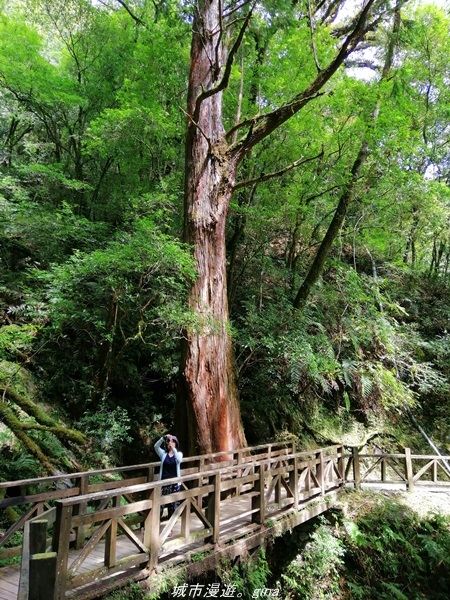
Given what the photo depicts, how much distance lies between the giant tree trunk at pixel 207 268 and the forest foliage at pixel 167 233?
17.0 inches

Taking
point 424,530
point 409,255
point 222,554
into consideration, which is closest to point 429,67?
point 409,255

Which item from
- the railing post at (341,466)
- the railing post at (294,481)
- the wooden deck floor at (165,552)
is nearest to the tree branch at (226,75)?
the railing post at (294,481)

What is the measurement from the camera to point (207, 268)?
7.50 m

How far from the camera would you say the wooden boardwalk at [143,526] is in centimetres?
306

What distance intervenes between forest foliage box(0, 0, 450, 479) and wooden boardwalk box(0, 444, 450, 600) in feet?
4.83

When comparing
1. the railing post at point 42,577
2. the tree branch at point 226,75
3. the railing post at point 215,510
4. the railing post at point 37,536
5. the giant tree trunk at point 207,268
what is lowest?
the railing post at point 215,510

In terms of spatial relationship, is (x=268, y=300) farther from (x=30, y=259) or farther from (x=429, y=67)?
(x=429, y=67)

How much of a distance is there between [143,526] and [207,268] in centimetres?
451

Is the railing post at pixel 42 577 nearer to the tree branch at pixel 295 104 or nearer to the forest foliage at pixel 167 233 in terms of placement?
the forest foliage at pixel 167 233

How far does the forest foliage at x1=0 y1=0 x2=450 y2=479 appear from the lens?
23.5 feet

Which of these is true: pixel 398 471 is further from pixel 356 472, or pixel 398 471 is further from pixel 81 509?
pixel 81 509

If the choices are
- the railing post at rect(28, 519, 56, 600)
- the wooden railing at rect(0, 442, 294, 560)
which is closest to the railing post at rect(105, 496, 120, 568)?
the railing post at rect(28, 519, 56, 600)

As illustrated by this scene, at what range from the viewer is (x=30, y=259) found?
9594 mm

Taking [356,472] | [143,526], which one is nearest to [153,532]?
[143,526]
